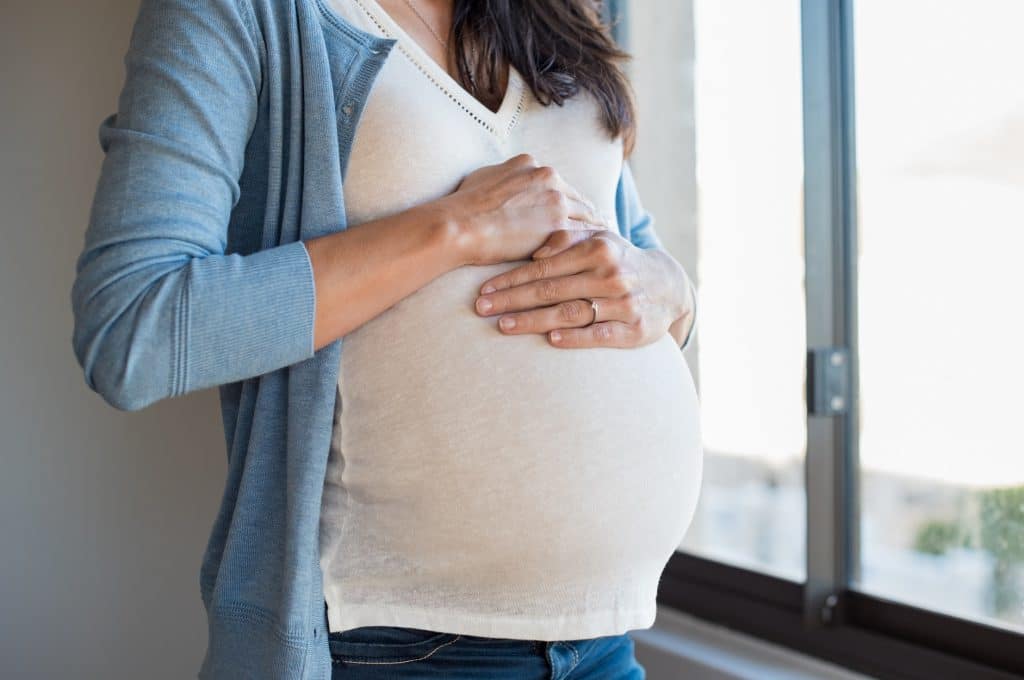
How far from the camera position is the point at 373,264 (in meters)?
0.74

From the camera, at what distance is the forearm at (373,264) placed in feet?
2.40

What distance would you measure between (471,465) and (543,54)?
1.74ft

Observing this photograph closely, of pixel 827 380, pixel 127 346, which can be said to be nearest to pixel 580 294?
pixel 127 346

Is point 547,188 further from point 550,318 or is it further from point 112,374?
point 112,374

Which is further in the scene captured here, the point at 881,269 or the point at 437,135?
the point at 881,269

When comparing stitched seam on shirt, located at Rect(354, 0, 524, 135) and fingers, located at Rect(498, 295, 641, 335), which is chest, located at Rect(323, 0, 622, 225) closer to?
stitched seam on shirt, located at Rect(354, 0, 524, 135)

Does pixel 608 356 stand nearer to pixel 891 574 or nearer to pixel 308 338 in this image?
pixel 308 338

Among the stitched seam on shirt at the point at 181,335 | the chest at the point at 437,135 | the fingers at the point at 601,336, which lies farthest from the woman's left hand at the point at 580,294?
the stitched seam on shirt at the point at 181,335

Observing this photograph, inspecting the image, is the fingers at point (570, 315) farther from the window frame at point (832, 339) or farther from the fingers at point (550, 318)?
the window frame at point (832, 339)

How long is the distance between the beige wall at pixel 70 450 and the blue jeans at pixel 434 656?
104 cm

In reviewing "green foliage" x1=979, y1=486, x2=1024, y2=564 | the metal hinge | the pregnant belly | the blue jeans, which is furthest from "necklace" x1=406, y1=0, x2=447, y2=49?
"green foliage" x1=979, y1=486, x2=1024, y2=564

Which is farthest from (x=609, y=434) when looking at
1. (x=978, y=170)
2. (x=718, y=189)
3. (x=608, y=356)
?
(x=718, y=189)

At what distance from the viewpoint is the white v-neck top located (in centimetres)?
76

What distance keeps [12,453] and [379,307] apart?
52.5 inches
